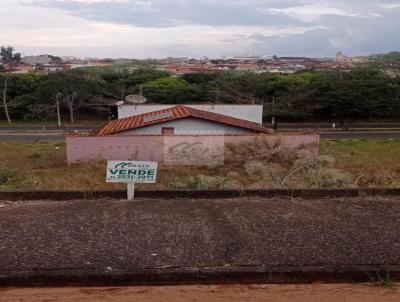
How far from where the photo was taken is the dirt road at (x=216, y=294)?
11.9 feet

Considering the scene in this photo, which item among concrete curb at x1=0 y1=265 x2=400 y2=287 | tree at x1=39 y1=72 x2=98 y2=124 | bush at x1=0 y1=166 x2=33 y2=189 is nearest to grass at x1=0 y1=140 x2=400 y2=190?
bush at x1=0 y1=166 x2=33 y2=189

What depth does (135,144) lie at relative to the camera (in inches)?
831

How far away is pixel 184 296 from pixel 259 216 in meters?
1.77

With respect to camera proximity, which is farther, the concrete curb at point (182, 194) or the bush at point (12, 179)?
the bush at point (12, 179)

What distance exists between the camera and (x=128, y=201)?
19.1 feet

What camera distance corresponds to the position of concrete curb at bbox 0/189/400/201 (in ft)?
19.7

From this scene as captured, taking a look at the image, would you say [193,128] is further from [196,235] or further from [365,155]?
[196,235]

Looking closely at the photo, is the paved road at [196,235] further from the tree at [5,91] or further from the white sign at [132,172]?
the tree at [5,91]

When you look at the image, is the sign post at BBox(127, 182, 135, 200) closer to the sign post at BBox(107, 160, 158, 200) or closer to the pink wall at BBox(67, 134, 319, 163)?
the sign post at BBox(107, 160, 158, 200)

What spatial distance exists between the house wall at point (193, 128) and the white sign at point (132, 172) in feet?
60.1

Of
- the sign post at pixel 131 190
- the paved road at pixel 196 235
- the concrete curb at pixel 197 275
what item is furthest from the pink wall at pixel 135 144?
the concrete curb at pixel 197 275

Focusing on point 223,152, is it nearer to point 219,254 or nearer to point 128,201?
point 128,201

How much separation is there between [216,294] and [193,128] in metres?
20.9

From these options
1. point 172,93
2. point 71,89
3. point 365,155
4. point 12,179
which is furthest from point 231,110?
point 71,89
